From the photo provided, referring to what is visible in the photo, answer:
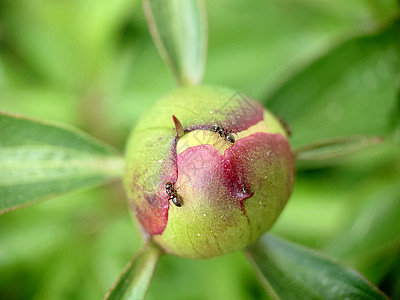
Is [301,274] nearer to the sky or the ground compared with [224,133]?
nearer to the ground

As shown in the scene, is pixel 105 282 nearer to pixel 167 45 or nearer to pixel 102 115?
pixel 102 115

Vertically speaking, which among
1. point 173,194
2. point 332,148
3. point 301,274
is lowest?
point 301,274

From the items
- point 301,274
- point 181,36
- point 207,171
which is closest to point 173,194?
point 207,171

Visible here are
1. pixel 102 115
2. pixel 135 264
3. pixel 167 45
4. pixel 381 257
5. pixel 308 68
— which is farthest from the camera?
pixel 102 115

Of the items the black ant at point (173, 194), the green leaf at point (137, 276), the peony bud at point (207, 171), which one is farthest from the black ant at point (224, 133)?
the green leaf at point (137, 276)

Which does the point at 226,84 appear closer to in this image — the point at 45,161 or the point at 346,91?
the point at 346,91

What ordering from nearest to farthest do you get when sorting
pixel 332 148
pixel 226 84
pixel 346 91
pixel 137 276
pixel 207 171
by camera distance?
pixel 207 171
pixel 137 276
pixel 332 148
pixel 346 91
pixel 226 84

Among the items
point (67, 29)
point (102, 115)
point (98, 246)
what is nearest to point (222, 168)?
point (98, 246)
